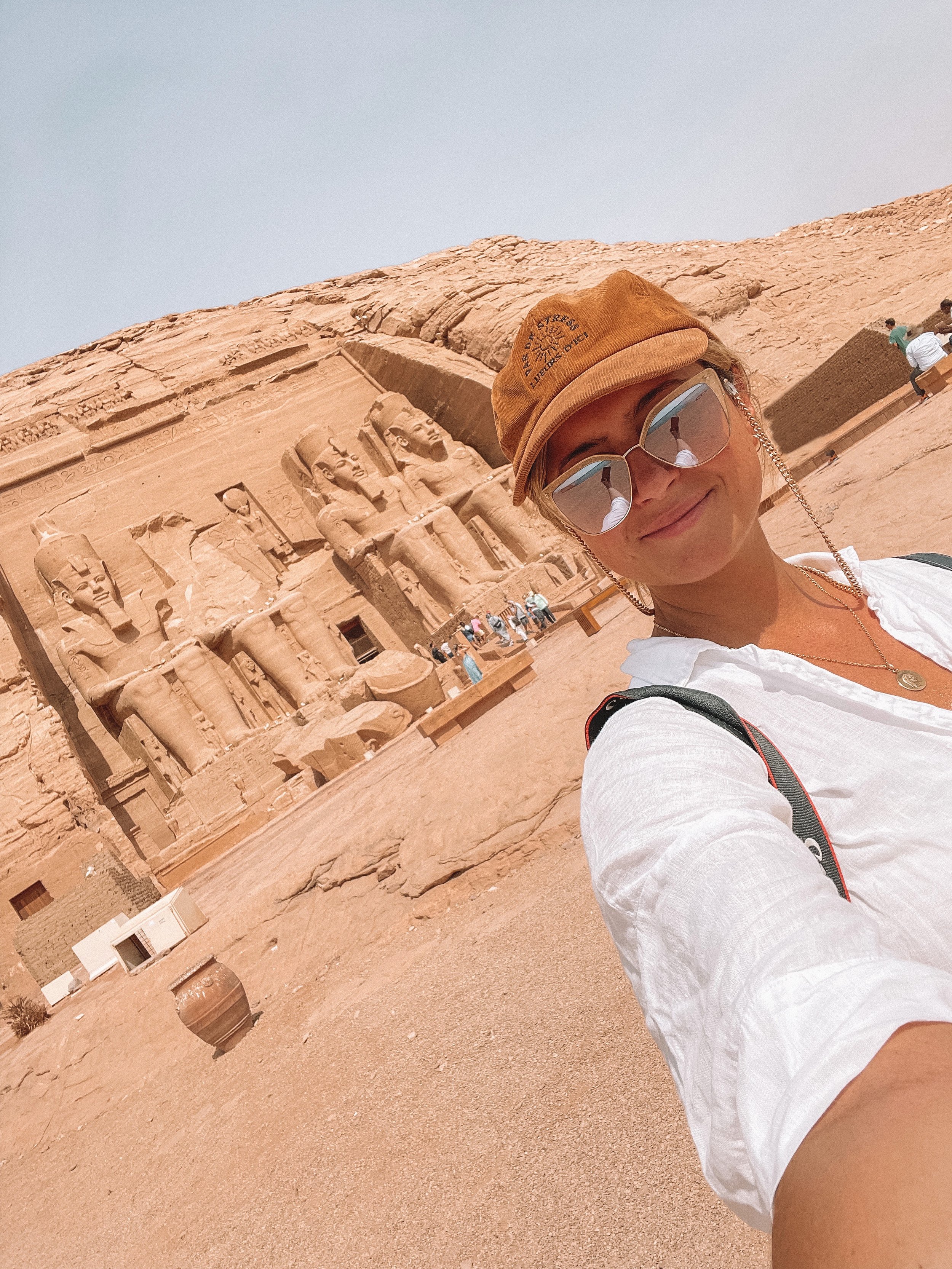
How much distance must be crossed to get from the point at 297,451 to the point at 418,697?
6.89 m

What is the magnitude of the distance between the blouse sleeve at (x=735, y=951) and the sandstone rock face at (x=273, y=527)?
8888mm

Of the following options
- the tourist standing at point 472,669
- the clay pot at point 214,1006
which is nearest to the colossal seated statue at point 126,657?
the tourist standing at point 472,669

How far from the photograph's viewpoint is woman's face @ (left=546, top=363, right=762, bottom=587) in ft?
3.35

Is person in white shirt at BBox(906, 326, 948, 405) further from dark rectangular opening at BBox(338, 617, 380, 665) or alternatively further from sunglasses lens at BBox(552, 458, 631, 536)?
dark rectangular opening at BBox(338, 617, 380, 665)

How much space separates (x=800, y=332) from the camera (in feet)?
43.2

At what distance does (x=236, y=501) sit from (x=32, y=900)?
8167 millimetres

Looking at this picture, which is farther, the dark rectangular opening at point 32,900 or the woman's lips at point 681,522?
the dark rectangular opening at point 32,900

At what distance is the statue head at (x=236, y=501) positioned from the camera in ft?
48.9

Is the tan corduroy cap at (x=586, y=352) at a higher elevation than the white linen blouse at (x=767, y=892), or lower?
higher

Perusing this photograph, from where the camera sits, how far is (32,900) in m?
9.11

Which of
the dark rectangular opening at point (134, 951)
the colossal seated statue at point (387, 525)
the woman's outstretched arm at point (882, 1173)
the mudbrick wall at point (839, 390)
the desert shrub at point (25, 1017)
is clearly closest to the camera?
the woman's outstretched arm at point (882, 1173)

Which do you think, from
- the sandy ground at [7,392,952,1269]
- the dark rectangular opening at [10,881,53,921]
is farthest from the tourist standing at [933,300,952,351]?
the dark rectangular opening at [10,881,53,921]

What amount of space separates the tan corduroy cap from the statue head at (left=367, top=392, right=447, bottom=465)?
13.7 m

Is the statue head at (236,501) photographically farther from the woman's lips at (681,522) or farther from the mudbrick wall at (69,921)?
the woman's lips at (681,522)
